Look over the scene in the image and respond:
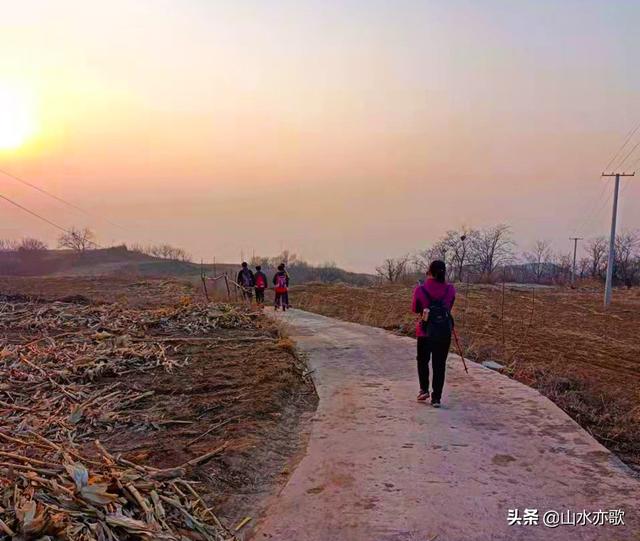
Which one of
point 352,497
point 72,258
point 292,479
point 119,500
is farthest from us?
point 72,258

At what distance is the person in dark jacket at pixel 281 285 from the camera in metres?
18.3

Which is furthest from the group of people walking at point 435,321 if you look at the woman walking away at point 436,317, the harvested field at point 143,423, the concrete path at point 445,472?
the harvested field at point 143,423

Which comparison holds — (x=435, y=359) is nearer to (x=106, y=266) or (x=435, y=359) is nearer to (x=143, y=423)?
(x=143, y=423)

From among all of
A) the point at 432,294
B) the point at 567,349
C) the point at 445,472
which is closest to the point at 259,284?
the point at 567,349

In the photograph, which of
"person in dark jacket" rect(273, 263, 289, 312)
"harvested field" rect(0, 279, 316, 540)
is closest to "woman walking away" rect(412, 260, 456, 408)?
"harvested field" rect(0, 279, 316, 540)

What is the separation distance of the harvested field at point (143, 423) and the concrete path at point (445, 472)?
39 centimetres

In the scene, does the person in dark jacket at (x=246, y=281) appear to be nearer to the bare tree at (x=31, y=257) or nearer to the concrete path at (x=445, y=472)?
the concrete path at (x=445, y=472)

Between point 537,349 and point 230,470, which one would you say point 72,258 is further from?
point 230,470

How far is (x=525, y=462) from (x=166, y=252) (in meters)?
84.4

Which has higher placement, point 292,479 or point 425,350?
point 425,350

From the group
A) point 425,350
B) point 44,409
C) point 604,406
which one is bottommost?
point 44,409

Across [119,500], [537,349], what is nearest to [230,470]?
[119,500]

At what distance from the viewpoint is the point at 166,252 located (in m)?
85.9

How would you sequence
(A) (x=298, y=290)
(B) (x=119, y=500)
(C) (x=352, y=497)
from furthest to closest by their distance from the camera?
(A) (x=298, y=290)
(C) (x=352, y=497)
(B) (x=119, y=500)
